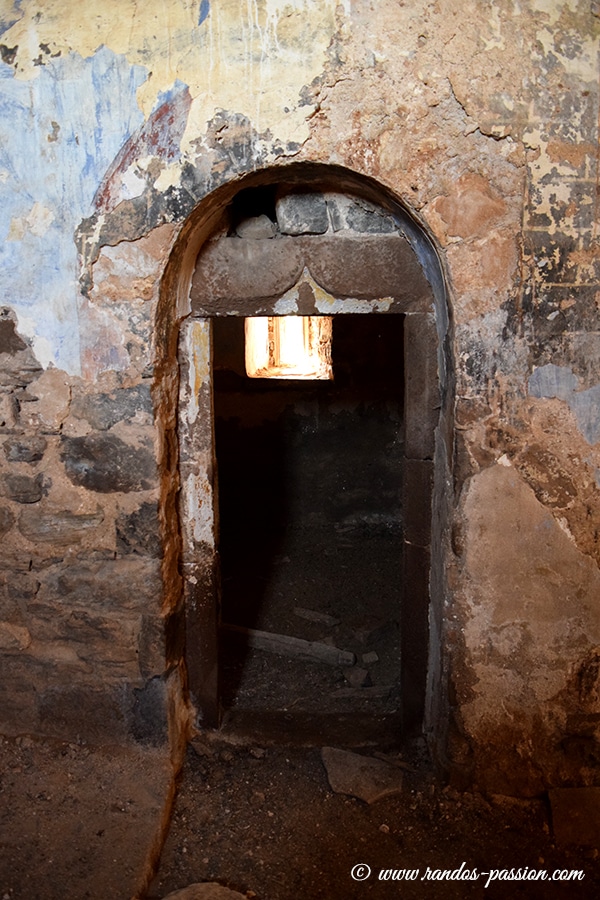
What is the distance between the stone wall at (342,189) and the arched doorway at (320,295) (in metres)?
0.11

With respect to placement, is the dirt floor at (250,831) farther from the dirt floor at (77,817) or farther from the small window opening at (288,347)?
the small window opening at (288,347)

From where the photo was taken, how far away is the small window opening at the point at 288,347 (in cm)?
618

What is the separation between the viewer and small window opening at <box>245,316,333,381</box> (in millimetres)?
6184

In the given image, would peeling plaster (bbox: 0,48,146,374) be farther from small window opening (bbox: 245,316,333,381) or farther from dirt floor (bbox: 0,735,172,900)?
small window opening (bbox: 245,316,333,381)

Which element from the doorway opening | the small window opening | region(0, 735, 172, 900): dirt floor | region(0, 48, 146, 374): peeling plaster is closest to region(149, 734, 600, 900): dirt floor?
region(0, 735, 172, 900): dirt floor

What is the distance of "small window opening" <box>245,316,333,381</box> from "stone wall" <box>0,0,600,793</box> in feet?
11.4

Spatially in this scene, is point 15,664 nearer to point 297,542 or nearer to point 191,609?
point 191,609

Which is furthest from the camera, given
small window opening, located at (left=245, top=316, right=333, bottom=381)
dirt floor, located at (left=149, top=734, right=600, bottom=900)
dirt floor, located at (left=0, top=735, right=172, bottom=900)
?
small window opening, located at (left=245, top=316, right=333, bottom=381)

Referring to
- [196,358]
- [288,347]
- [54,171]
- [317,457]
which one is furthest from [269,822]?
[288,347]

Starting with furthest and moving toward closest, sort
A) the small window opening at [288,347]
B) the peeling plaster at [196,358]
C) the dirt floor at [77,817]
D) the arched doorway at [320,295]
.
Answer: the small window opening at [288,347], the peeling plaster at [196,358], the arched doorway at [320,295], the dirt floor at [77,817]

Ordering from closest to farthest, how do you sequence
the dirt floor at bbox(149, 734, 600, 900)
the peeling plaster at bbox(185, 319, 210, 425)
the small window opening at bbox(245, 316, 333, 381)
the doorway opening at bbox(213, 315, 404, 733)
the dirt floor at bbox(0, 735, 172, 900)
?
1. the dirt floor at bbox(0, 735, 172, 900)
2. the dirt floor at bbox(149, 734, 600, 900)
3. the peeling plaster at bbox(185, 319, 210, 425)
4. the doorway opening at bbox(213, 315, 404, 733)
5. the small window opening at bbox(245, 316, 333, 381)

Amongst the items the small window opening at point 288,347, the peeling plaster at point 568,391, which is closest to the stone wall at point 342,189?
the peeling plaster at point 568,391

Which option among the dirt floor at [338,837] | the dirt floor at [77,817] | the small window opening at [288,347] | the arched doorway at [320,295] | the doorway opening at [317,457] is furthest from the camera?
the small window opening at [288,347]

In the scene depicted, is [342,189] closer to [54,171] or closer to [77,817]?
[54,171]
